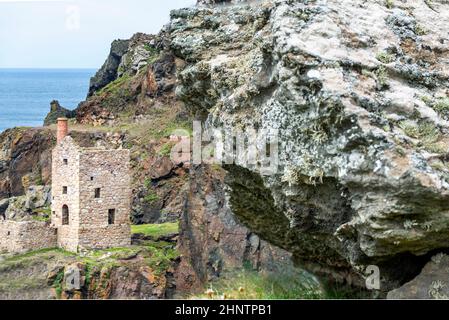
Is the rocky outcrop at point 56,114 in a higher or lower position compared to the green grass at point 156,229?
higher

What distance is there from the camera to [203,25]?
11.4 metres

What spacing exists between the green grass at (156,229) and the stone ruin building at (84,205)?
7.21 feet

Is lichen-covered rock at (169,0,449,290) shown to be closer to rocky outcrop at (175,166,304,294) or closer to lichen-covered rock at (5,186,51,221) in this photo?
rocky outcrop at (175,166,304,294)

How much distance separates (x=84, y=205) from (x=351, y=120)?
125 feet

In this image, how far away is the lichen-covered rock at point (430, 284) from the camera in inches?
368

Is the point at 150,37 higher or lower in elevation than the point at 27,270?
higher

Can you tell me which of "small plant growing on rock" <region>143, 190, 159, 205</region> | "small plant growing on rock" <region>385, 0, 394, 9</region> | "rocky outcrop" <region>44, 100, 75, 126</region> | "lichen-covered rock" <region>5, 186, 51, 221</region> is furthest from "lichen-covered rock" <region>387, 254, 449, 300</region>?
"rocky outcrop" <region>44, 100, 75, 126</region>

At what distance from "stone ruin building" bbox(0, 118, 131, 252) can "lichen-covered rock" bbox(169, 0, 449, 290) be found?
35318 mm

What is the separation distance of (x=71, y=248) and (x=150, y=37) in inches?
1329

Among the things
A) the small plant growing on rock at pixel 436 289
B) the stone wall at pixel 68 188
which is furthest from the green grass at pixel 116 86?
the small plant growing on rock at pixel 436 289

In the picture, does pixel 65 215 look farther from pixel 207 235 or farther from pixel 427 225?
pixel 427 225

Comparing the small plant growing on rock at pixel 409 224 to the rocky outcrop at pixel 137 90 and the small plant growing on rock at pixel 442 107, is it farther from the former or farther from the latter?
the rocky outcrop at pixel 137 90
